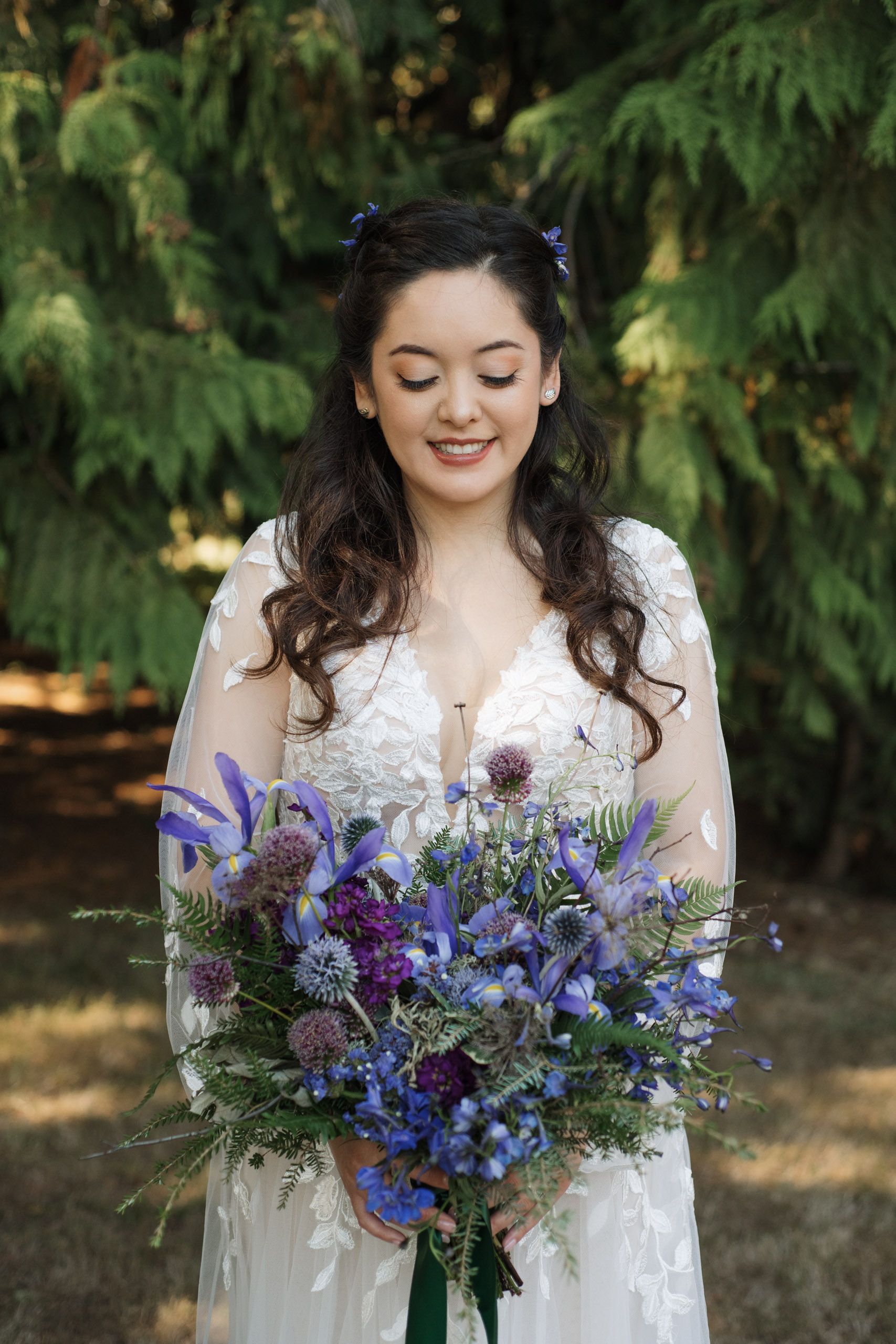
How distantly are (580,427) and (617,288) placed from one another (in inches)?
106

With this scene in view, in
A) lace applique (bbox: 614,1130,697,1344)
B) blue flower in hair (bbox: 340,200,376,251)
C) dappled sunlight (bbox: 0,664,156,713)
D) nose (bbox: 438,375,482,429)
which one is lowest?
dappled sunlight (bbox: 0,664,156,713)

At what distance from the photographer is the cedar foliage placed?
3.91 metres

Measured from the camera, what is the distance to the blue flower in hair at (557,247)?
7.57ft

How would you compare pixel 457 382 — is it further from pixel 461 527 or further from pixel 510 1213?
pixel 510 1213

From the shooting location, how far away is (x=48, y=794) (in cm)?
765

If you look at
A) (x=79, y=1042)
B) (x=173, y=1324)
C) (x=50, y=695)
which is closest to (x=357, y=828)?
(x=173, y=1324)

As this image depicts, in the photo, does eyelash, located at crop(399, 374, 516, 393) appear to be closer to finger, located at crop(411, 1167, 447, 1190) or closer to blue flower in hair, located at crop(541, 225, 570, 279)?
blue flower in hair, located at crop(541, 225, 570, 279)

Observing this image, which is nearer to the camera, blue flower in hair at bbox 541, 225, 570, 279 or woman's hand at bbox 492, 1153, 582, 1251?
woman's hand at bbox 492, 1153, 582, 1251

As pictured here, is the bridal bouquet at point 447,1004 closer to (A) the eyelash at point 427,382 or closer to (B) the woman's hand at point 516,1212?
(B) the woman's hand at point 516,1212

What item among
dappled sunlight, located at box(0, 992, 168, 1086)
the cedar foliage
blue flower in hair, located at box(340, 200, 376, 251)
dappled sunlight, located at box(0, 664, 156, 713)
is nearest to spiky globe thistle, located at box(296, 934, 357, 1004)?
blue flower in hair, located at box(340, 200, 376, 251)

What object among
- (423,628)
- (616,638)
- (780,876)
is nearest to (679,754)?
(616,638)

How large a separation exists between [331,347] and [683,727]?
285 centimetres

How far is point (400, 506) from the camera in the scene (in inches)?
97.9

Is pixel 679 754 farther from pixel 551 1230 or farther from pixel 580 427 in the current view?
pixel 551 1230
